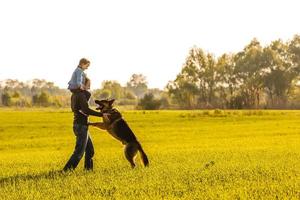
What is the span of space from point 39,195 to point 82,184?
1504mm

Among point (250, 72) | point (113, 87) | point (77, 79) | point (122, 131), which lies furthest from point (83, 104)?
point (113, 87)

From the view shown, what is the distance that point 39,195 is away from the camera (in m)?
10.2

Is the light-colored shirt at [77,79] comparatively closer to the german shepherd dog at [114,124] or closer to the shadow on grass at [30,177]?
the german shepherd dog at [114,124]

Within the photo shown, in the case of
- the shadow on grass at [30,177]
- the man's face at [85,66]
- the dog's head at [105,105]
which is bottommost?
the shadow on grass at [30,177]

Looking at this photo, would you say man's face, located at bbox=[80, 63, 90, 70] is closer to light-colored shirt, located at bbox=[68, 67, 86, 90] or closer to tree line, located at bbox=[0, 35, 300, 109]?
light-colored shirt, located at bbox=[68, 67, 86, 90]

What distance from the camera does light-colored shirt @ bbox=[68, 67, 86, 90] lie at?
1378 cm

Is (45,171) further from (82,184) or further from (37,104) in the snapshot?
(37,104)

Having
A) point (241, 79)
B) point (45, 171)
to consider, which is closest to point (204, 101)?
point (241, 79)

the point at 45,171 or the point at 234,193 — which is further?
the point at 45,171

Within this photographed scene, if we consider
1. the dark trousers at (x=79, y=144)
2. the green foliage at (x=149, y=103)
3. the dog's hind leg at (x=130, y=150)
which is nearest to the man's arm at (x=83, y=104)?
the dark trousers at (x=79, y=144)

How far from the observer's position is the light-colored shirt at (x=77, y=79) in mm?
13781

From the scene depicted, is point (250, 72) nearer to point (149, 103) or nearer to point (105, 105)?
point (149, 103)

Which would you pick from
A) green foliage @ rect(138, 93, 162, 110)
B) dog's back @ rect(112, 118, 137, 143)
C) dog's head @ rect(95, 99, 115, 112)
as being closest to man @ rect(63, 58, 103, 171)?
dog's head @ rect(95, 99, 115, 112)

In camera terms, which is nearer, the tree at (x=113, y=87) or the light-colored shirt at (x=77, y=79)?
the light-colored shirt at (x=77, y=79)
